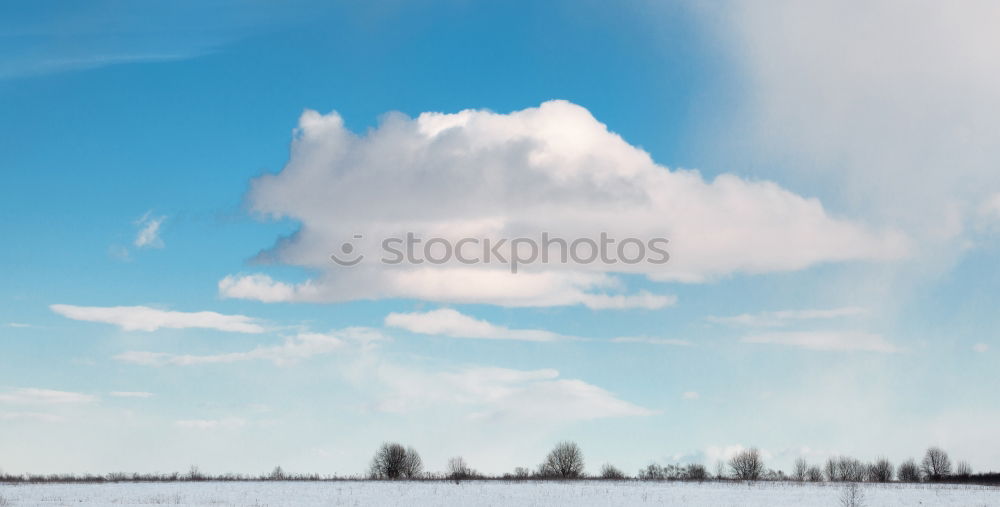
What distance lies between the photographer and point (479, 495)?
61531 millimetres

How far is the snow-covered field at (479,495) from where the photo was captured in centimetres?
5612

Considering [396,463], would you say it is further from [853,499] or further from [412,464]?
[853,499]

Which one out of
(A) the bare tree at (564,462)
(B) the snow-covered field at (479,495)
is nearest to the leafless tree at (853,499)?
(B) the snow-covered field at (479,495)

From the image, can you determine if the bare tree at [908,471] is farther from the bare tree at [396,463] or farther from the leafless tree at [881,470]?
the bare tree at [396,463]

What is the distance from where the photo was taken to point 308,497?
59.0 m

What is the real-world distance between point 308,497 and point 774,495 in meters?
31.4

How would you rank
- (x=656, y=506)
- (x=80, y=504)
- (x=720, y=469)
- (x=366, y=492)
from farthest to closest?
(x=720, y=469) → (x=366, y=492) → (x=656, y=506) → (x=80, y=504)

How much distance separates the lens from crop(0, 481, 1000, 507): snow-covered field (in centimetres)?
5612

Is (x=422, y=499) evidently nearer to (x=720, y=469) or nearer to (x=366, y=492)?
(x=366, y=492)

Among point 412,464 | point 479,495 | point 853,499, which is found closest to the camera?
point 853,499

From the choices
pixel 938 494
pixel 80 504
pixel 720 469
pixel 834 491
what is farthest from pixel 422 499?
pixel 720 469

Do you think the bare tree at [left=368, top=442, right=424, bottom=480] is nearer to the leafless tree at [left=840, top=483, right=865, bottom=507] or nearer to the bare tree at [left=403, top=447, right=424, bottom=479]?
the bare tree at [left=403, top=447, right=424, bottom=479]

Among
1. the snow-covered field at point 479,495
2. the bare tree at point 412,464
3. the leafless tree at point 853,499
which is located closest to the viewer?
the leafless tree at point 853,499

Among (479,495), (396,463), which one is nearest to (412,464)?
(396,463)
